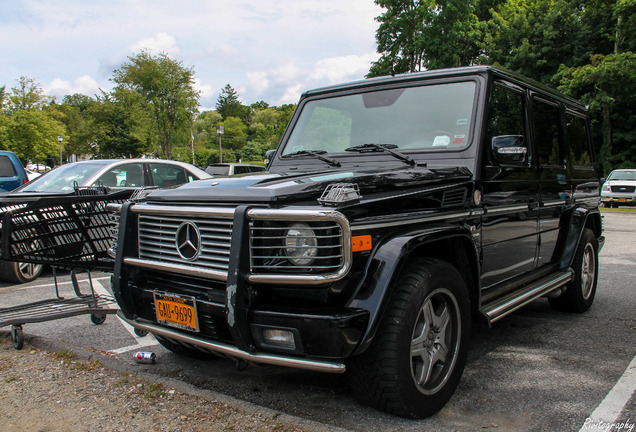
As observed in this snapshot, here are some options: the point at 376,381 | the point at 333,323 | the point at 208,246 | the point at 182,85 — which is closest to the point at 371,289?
the point at 333,323

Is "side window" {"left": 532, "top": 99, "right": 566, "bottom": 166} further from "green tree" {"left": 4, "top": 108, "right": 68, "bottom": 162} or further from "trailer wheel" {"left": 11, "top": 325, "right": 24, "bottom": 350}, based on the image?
"green tree" {"left": 4, "top": 108, "right": 68, "bottom": 162}

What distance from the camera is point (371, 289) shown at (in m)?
2.44

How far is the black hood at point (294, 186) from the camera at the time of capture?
2.57 metres

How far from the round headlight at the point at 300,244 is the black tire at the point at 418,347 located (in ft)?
1.72

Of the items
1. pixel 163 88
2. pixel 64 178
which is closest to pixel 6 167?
pixel 64 178

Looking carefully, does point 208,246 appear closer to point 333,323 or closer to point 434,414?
point 333,323

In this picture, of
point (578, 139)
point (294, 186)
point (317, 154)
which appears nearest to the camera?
point (294, 186)

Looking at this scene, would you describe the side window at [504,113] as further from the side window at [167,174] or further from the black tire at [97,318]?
the side window at [167,174]

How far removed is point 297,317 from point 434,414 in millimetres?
1132

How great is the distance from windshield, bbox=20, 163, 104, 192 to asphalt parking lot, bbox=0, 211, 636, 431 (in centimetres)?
323

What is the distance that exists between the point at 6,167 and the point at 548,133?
418 inches

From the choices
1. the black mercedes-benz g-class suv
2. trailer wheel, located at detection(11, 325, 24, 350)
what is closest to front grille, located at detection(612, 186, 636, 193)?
the black mercedes-benz g-class suv

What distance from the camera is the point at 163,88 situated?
47.7 metres

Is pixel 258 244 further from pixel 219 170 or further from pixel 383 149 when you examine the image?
pixel 219 170
